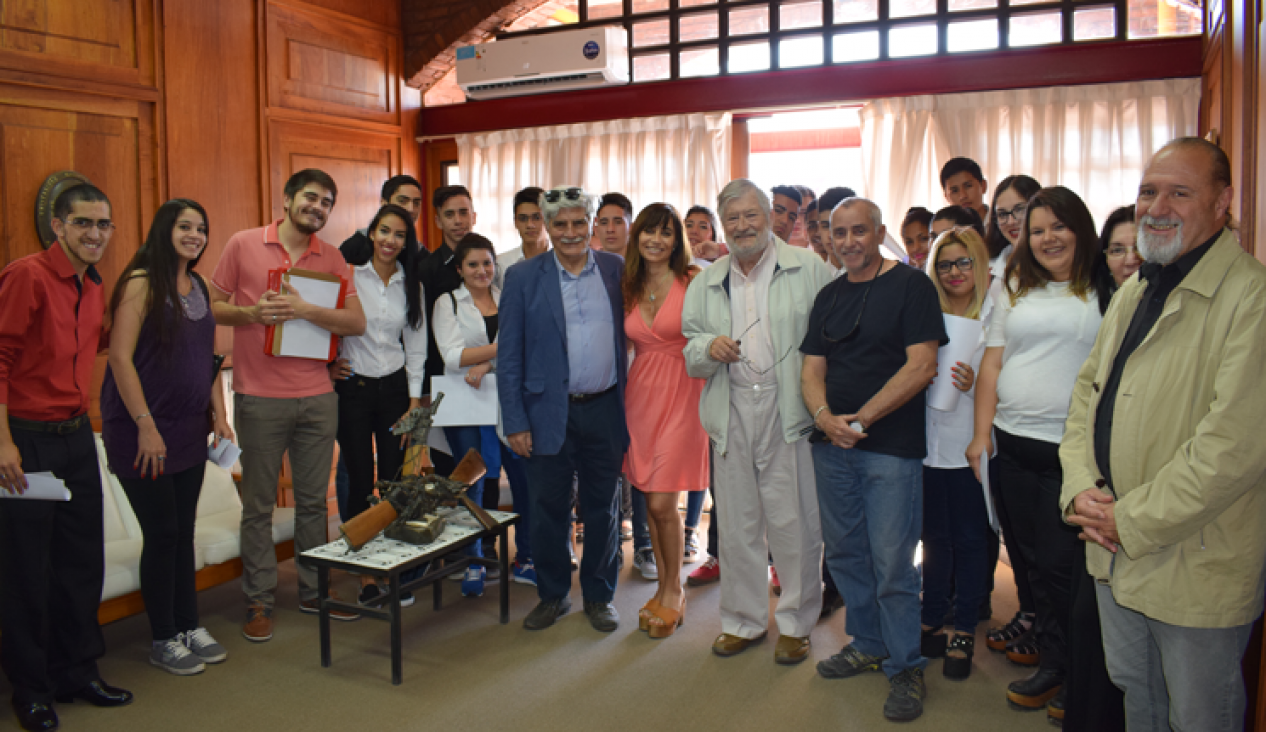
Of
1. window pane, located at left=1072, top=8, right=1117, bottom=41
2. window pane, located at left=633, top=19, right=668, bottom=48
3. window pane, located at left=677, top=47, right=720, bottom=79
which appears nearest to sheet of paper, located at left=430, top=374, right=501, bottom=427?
window pane, located at left=677, top=47, right=720, bottom=79

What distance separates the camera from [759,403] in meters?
2.87

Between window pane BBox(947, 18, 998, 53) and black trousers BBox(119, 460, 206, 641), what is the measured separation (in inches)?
195

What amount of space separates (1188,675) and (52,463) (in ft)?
9.83

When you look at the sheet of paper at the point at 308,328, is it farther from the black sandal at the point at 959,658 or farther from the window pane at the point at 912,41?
the window pane at the point at 912,41

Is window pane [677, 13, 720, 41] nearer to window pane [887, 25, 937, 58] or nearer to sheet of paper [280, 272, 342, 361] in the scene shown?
window pane [887, 25, 937, 58]

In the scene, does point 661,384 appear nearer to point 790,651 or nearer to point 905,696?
point 790,651

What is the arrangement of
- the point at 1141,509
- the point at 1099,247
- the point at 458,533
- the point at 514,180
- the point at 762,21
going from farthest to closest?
the point at 514,180
the point at 762,21
the point at 458,533
the point at 1099,247
the point at 1141,509

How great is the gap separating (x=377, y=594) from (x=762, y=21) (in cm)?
450

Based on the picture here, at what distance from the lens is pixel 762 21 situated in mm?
5723

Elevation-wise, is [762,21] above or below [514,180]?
above

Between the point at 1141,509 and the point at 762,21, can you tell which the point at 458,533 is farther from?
the point at 762,21

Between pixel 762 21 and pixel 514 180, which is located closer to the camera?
pixel 762 21

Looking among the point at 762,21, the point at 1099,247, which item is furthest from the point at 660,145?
the point at 1099,247

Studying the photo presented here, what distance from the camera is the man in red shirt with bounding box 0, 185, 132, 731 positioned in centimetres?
243
